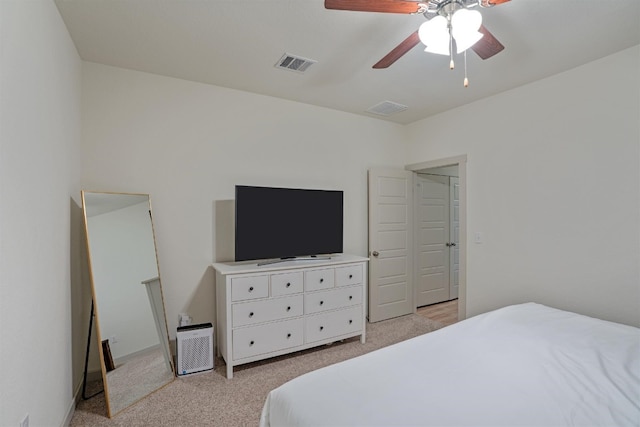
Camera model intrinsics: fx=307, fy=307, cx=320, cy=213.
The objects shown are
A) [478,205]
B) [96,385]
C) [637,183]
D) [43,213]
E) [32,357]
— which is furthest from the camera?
[478,205]

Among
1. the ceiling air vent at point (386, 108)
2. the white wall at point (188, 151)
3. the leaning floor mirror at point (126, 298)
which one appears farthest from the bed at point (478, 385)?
the ceiling air vent at point (386, 108)

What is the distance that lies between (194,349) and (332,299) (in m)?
1.36

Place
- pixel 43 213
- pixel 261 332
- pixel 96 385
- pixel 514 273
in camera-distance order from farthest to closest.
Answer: pixel 514 273 < pixel 261 332 < pixel 96 385 < pixel 43 213

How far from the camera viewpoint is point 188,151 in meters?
2.99

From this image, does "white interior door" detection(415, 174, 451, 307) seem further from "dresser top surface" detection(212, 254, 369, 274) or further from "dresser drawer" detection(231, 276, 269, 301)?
"dresser drawer" detection(231, 276, 269, 301)

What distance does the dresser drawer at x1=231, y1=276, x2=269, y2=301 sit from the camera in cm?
266

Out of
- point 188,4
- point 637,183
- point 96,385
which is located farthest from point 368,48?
point 96,385

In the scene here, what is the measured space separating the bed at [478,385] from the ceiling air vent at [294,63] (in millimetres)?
2255

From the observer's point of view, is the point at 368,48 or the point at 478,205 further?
the point at 478,205

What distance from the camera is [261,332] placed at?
9.14 ft

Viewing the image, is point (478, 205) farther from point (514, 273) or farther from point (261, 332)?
point (261, 332)

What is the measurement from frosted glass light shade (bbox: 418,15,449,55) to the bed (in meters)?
1.63

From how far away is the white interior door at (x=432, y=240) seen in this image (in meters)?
4.56

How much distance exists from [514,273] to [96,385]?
393cm
